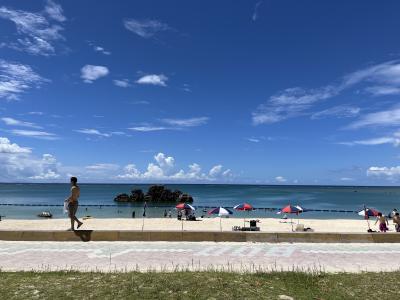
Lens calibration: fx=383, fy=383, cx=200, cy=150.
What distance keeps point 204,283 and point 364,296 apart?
2.93m

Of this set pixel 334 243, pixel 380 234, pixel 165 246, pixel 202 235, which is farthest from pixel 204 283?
pixel 380 234

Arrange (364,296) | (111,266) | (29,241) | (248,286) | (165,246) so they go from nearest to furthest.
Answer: (364,296) < (248,286) < (111,266) < (165,246) < (29,241)

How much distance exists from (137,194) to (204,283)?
9973 cm

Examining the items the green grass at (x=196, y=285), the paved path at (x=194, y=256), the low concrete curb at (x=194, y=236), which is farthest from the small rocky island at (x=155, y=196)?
the green grass at (x=196, y=285)

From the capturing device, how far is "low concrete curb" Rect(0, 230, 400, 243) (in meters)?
14.0

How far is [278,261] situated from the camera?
10.6 meters

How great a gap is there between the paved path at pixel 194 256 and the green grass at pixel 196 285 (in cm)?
112

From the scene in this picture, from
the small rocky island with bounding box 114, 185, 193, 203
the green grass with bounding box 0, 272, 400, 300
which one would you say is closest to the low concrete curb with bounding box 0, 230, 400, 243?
the green grass with bounding box 0, 272, 400, 300

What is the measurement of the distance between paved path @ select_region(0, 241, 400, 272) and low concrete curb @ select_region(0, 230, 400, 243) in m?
0.48

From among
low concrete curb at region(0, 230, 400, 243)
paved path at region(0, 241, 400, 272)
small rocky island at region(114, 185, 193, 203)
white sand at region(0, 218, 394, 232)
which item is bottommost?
white sand at region(0, 218, 394, 232)

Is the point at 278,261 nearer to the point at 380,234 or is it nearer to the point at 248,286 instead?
the point at 248,286

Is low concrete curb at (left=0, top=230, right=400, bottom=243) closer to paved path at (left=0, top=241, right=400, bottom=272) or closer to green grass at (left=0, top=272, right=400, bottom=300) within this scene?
paved path at (left=0, top=241, right=400, bottom=272)

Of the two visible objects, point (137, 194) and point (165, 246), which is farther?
point (137, 194)

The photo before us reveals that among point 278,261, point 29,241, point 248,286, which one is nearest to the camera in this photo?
point 248,286
